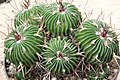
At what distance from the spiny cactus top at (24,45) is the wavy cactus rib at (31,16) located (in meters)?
0.09

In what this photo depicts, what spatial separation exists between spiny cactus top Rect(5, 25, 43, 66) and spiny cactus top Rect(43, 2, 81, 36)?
0.27 feet

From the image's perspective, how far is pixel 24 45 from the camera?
170cm

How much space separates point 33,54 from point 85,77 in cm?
32

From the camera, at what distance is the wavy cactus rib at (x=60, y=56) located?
168cm

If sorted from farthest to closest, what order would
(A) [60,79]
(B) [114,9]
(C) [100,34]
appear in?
1. (B) [114,9]
2. (A) [60,79]
3. (C) [100,34]

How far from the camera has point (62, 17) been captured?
176 centimetres

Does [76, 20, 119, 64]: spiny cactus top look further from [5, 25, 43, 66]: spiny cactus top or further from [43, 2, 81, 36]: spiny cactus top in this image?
[5, 25, 43, 66]: spiny cactus top

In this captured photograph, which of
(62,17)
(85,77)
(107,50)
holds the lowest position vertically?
(85,77)

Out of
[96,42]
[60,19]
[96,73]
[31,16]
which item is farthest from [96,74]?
[31,16]

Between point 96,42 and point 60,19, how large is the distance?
22 centimetres

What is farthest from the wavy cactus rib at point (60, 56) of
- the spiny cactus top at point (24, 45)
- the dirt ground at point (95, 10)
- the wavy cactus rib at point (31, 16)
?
the dirt ground at point (95, 10)

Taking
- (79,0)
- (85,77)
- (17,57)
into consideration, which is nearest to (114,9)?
(79,0)

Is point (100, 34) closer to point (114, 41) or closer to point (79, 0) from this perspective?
point (114, 41)

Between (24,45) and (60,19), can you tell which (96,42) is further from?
(24,45)
